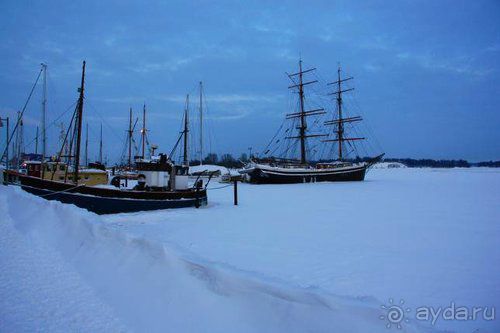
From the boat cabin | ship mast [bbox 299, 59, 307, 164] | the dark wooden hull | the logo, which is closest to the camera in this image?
the logo

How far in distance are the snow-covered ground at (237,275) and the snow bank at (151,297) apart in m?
0.01

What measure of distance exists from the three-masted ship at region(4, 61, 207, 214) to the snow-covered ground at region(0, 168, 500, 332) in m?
3.01

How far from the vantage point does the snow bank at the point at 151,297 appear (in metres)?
3.50

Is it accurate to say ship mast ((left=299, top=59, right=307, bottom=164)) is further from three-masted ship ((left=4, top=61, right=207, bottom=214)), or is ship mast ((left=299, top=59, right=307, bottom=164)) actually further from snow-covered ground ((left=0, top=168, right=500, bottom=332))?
snow-covered ground ((left=0, top=168, right=500, bottom=332))

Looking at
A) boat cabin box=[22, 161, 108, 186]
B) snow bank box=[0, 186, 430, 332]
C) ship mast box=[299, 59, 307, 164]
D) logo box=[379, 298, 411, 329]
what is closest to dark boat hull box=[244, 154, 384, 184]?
ship mast box=[299, 59, 307, 164]

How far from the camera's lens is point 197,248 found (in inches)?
317

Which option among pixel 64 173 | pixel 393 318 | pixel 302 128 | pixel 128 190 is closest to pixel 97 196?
pixel 128 190

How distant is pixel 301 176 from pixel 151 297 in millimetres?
41410

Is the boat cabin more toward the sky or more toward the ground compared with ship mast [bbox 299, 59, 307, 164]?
more toward the ground

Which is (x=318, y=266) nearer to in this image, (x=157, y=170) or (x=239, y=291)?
(x=239, y=291)

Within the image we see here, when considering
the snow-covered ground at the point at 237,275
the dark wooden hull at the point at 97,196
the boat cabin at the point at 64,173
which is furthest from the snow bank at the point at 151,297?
the boat cabin at the point at 64,173

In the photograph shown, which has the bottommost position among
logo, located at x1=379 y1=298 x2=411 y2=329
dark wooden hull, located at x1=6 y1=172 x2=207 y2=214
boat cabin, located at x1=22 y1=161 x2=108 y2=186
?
logo, located at x1=379 y1=298 x2=411 y2=329

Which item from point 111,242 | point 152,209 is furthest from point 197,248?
point 152,209

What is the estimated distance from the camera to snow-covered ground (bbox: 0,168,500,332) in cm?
374
